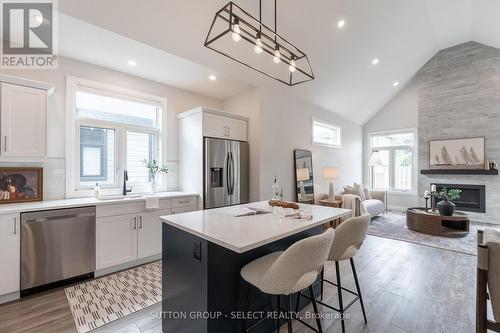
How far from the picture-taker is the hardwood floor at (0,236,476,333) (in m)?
1.97

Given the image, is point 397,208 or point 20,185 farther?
point 397,208

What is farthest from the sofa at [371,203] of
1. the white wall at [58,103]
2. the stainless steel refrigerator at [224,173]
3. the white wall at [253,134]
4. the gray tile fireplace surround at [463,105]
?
the white wall at [58,103]

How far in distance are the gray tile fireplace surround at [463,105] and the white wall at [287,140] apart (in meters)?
2.45

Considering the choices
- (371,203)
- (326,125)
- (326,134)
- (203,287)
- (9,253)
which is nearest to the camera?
(203,287)

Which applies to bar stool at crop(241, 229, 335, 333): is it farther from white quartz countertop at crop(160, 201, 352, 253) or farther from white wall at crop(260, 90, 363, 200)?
white wall at crop(260, 90, 363, 200)

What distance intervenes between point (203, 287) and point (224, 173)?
2472mm

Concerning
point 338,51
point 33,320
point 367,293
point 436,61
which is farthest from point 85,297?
point 436,61

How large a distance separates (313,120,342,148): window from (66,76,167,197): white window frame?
3650mm

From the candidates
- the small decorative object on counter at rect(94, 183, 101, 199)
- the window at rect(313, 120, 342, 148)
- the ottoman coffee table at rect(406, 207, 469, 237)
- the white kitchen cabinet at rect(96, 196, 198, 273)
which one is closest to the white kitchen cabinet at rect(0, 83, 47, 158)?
the small decorative object on counter at rect(94, 183, 101, 199)

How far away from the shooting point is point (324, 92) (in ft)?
17.4

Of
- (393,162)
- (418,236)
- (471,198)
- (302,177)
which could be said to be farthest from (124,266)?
(471,198)

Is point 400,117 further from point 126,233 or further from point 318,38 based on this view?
point 126,233

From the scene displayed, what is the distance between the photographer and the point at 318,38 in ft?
12.4

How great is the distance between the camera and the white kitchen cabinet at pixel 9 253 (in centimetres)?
224
